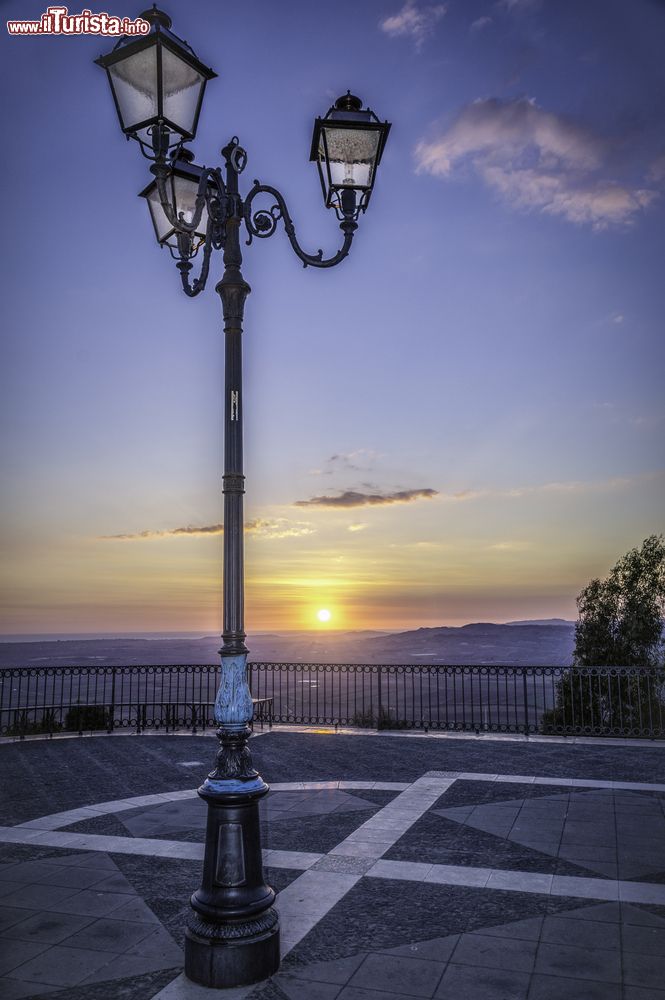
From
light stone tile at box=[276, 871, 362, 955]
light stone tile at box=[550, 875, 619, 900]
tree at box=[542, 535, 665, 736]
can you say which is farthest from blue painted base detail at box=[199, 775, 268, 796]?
tree at box=[542, 535, 665, 736]

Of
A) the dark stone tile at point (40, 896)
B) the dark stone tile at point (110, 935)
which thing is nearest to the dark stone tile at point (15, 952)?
the dark stone tile at point (110, 935)

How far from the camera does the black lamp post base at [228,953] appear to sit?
4.29 metres

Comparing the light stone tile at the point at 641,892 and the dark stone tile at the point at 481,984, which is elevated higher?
the dark stone tile at the point at 481,984

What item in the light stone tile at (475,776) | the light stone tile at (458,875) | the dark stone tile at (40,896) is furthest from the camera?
the light stone tile at (475,776)

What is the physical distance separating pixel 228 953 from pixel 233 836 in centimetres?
64

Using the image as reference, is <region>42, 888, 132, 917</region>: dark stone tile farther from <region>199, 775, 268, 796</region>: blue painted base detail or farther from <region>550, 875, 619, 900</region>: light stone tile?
<region>550, 875, 619, 900</region>: light stone tile

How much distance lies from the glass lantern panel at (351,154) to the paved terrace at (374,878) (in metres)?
5.54

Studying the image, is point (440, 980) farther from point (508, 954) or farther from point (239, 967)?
point (239, 967)

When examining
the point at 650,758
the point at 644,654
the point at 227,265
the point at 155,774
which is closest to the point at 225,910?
the point at 227,265

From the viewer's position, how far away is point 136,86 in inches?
196

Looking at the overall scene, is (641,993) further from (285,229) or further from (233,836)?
(285,229)

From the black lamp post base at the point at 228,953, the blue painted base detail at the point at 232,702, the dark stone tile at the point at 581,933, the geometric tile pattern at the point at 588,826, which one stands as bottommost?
the geometric tile pattern at the point at 588,826

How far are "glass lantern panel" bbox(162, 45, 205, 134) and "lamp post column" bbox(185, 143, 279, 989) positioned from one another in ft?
6.89

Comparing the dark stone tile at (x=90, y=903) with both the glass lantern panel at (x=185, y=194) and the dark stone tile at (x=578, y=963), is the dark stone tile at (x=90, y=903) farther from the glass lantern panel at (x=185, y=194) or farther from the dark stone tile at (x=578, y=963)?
the glass lantern panel at (x=185, y=194)
